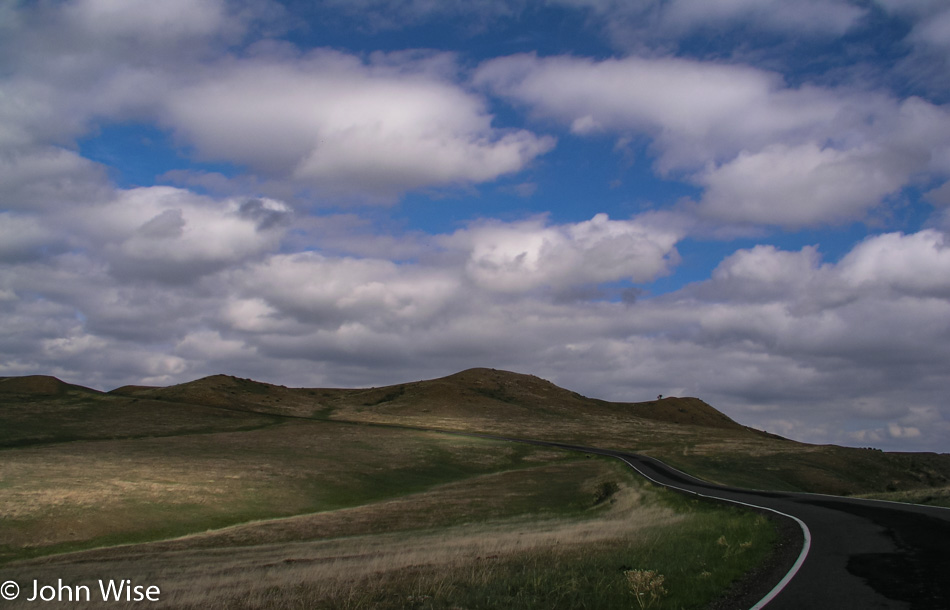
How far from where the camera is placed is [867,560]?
639 inches

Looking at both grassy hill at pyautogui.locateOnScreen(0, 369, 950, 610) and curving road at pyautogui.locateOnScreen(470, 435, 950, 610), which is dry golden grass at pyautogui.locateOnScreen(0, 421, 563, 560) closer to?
grassy hill at pyautogui.locateOnScreen(0, 369, 950, 610)

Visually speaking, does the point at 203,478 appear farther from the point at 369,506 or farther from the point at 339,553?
the point at 339,553

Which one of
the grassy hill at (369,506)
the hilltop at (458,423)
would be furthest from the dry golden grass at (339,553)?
the hilltop at (458,423)

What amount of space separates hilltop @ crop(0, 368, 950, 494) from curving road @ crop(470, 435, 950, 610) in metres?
38.1

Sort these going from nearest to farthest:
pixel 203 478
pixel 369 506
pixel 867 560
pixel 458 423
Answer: pixel 867 560 < pixel 369 506 < pixel 203 478 < pixel 458 423

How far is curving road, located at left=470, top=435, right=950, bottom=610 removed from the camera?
1256 centimetres

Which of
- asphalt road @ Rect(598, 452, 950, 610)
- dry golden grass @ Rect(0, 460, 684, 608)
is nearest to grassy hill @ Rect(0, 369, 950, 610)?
dry golden grass @ Rect(0, 460, 684, 608)

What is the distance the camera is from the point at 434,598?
48.0 ft

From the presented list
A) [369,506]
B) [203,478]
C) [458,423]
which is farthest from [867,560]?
[458,423]

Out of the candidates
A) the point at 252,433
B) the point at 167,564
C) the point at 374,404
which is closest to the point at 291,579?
the point at 167,564

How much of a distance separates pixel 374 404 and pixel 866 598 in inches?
6827

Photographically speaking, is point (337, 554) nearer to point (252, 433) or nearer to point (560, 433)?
point (252, 433)

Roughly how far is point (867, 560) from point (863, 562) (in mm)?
330

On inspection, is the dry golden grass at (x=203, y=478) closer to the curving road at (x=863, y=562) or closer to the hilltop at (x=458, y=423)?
the hilltop at (x=458, y=423)
